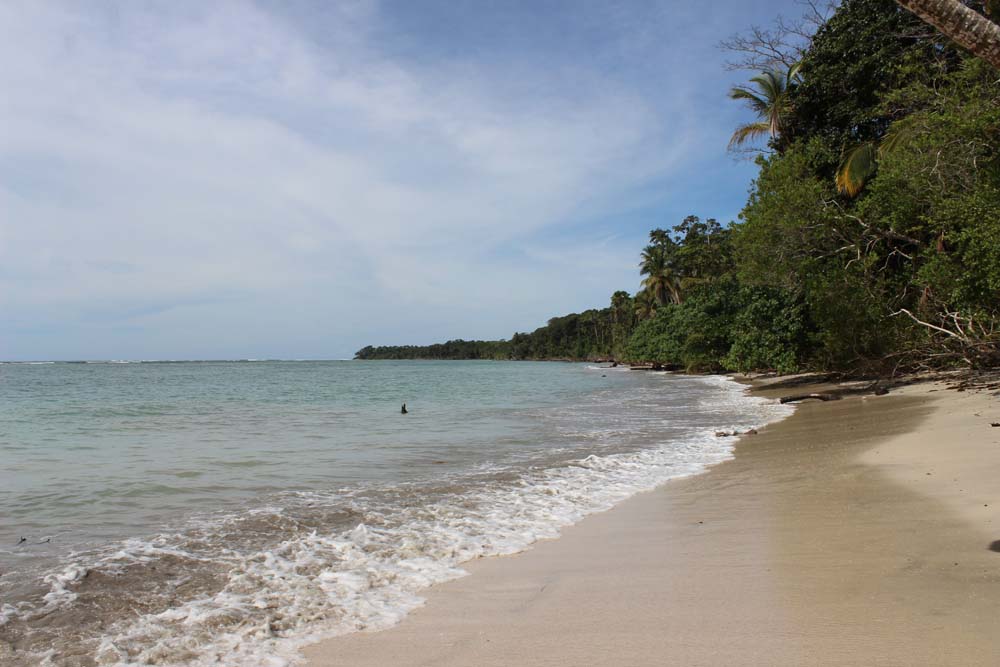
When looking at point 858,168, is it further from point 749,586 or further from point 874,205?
point 749,586

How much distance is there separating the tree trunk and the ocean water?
433 centimetres

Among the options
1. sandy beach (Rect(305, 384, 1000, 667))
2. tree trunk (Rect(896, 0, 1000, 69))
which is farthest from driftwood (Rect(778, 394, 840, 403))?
tree trunk (Rect(896, 0, 1000, 69))

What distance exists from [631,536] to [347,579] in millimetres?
2258

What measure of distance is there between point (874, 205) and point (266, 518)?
17.0m

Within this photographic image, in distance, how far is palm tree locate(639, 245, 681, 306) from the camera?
59719mm

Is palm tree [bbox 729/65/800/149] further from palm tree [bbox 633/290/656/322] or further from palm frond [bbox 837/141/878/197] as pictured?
palm tree [bbox 633/290/656/322]

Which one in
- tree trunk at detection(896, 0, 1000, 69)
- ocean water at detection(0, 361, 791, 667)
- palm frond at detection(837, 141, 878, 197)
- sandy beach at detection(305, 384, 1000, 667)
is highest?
palm frond at detection(837, 141, 878, 197)

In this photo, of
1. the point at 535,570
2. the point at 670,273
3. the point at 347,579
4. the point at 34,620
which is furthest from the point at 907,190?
the point at 670,273

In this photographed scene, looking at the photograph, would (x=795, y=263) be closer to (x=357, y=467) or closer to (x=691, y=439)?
(x=691, y=439)

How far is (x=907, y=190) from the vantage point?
1462 cm

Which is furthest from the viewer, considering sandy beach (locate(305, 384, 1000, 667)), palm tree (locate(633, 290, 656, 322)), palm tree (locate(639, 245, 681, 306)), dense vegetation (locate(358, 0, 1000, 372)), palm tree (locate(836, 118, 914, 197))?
palm tree (locate(633, 290, 656, 322))

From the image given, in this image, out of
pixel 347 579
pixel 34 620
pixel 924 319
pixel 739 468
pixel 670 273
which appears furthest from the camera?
pixel 670 273

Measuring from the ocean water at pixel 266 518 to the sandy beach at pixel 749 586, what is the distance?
0.46m

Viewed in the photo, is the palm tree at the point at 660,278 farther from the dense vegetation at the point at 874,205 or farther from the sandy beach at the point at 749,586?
the sandy beach at the point at 749,586
